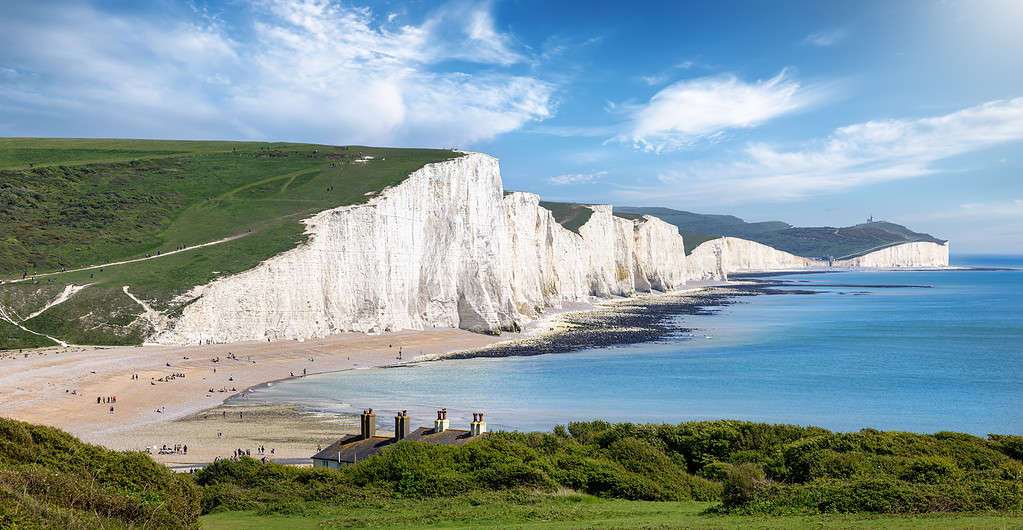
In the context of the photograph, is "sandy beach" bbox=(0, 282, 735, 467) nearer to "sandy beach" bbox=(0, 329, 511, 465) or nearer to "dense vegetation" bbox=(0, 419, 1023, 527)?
"sandy beach" bbox=(0, 329, 511, 465)

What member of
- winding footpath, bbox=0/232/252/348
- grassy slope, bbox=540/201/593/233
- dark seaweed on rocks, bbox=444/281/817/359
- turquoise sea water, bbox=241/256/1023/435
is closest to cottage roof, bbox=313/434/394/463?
turquoise sea water, bbox=241/256/1023/435

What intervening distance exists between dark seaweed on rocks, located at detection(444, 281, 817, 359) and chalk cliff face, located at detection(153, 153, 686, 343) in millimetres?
7709

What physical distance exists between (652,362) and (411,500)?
2059 inches

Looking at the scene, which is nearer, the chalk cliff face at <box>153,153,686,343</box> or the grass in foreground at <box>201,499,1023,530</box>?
the grass in foreground at <box>201,499,1023,530</box>

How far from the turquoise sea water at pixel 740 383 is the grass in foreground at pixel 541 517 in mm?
22242

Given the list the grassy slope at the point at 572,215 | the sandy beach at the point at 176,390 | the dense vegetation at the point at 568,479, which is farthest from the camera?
the grassy slope at the point at 572,215

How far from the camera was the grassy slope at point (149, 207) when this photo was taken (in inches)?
2613

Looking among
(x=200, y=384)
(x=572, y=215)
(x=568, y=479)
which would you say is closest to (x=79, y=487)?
(x=568, y=479)

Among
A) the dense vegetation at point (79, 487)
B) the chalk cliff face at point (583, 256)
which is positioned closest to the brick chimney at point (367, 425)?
the dense vegetation at point (79, 487)

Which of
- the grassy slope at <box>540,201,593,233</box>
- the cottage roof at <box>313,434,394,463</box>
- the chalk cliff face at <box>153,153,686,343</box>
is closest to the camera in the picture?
the cottage roof at <box>313,434,394,463</box>

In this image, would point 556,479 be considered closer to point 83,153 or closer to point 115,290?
point 115,290

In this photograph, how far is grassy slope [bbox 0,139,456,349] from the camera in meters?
66.4

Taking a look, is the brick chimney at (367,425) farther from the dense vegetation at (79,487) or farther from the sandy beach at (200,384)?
the dense vegetation at (79,487)

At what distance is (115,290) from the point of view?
6575cm
